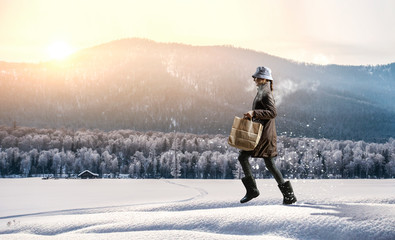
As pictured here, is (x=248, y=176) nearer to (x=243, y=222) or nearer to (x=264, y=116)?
(x=243, y=222)

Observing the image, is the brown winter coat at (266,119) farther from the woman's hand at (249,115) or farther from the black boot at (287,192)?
the black boot at (287,192)

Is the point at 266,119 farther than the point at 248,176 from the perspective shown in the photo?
No

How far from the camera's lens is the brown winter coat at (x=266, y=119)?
11.8 m

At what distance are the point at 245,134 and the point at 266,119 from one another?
71cm

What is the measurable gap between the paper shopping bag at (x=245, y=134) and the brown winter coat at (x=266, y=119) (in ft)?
0.80

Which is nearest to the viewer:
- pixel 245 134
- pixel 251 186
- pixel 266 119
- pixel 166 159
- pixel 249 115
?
pixel 249 115

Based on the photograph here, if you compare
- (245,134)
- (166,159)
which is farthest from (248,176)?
(166,159)

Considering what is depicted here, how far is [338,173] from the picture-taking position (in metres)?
130

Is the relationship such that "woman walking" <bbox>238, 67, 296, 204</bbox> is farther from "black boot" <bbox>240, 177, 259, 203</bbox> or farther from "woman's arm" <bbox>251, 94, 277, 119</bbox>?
"black boot" <bbox>240, 177, 259, 203</bbox>

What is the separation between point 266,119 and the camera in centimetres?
1196

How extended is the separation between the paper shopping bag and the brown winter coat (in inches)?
9.6

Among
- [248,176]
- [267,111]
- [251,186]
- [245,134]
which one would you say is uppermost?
[267,111]

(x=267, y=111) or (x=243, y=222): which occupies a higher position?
(x=267, y=111)

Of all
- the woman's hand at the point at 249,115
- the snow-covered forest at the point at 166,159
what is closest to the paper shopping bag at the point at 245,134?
the woman's hand at the point at 249,115
